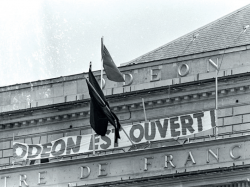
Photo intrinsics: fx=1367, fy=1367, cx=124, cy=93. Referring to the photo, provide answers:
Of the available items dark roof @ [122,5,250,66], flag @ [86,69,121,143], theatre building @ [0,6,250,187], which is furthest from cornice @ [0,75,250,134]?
dark roof @ [122,5,250,66]

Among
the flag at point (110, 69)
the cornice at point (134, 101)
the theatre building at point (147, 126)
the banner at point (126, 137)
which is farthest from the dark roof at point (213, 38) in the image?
the banner at point (126, 137)

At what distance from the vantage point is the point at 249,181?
191 feet

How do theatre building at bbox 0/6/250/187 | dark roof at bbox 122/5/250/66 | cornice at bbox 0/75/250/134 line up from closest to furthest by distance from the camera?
theatre building at bbox 0/6/250/187 < cornice at bbox 0/75/250/134 < dark roof at bbox 122/5/250/66

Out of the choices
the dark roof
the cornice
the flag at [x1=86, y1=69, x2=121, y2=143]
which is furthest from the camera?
the dark roof

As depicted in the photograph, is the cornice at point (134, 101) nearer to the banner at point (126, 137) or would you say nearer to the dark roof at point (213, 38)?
the banner at point (126, 137)

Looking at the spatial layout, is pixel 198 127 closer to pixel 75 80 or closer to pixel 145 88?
pixel 145 88

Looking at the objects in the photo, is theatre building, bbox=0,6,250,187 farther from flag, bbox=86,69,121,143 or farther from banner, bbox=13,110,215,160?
flag, bbox=86,69,121,143

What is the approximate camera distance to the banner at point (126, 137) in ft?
207

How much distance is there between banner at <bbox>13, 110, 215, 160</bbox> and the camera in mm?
63156

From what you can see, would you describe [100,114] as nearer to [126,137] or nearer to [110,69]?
[126,137]

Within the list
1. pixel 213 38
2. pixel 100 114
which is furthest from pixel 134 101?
pixel 213 38

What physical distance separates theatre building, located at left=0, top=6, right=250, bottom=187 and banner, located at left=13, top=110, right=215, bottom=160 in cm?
5

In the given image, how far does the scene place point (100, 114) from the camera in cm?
6353

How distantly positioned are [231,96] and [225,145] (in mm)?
4105
